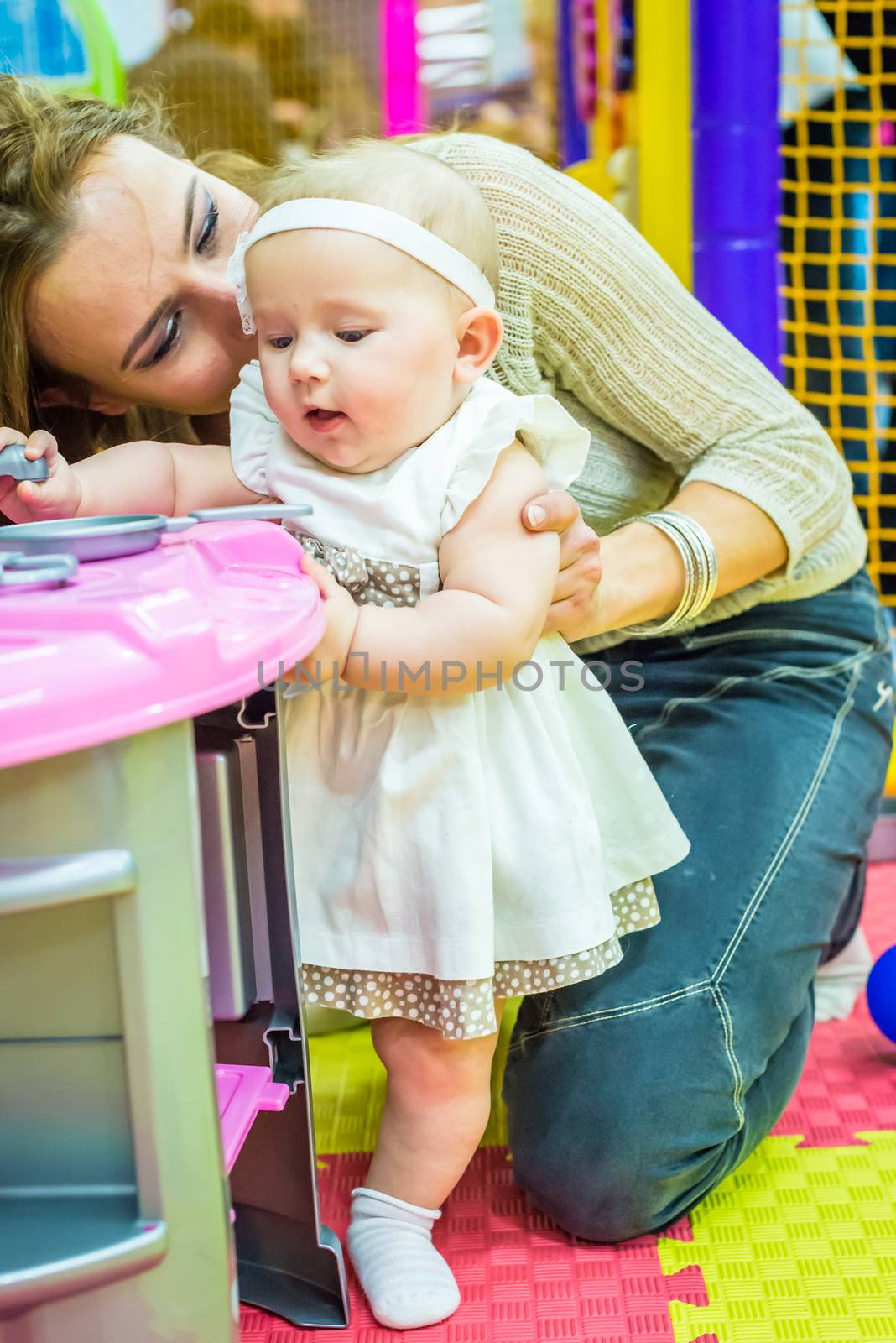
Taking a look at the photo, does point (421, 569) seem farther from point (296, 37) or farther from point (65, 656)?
point (296, 37)

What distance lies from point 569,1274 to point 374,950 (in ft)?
1.03

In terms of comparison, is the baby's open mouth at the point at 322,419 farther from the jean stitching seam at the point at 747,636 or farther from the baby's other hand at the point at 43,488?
the jean stitching seam at the point at 747,636

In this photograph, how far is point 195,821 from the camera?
583 millimetres

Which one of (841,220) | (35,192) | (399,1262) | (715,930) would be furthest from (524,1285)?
(841,220)

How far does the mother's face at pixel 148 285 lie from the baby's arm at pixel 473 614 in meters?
0.36

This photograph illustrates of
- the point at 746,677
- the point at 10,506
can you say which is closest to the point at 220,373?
the point at 10,506

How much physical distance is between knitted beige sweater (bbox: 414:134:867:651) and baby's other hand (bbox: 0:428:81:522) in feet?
1.20

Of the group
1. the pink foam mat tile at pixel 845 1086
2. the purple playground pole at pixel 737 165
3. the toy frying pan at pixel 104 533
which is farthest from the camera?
the purple playground pole at pixel 737 165

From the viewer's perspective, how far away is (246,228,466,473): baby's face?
2.66ft

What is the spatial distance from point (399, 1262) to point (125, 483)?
Result: 1.99ft

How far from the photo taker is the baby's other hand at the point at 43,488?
90cm

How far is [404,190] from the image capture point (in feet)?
2.74

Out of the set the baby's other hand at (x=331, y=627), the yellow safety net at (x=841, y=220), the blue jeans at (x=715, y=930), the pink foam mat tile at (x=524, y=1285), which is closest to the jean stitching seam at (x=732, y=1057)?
the blue jeans at (x=715, y=930)

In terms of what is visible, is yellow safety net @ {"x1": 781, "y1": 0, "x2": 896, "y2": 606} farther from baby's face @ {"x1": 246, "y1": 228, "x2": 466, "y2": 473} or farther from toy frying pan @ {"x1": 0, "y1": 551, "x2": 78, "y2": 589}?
toy frying pan @ {"x1": 0, "y1": 551, "x2": 78, "y2": 589}
